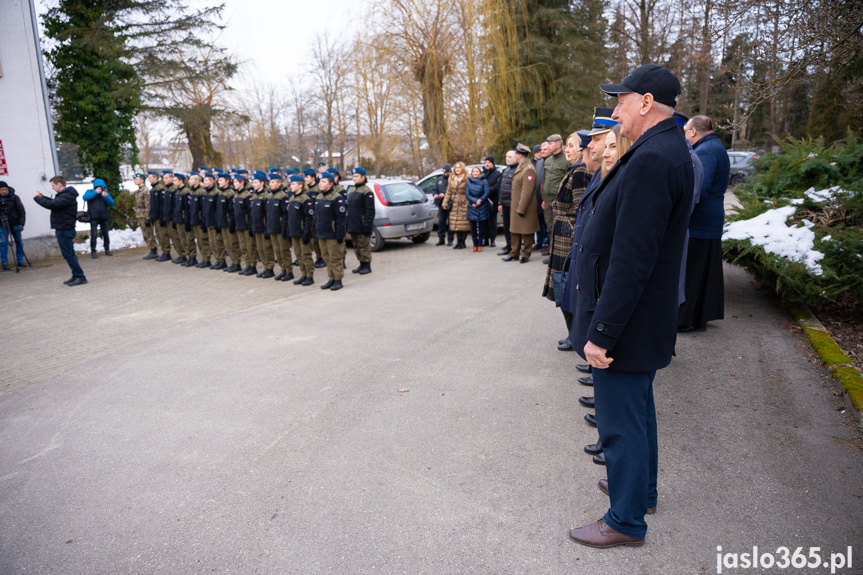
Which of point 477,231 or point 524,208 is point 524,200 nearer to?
point 524,208

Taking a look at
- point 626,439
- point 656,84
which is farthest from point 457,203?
point 626,439

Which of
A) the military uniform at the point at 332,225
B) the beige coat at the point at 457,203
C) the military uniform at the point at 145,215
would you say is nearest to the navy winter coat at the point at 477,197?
the beige coat at the point at 457,203

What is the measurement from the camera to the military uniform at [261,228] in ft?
33.2

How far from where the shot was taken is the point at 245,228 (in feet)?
34.7

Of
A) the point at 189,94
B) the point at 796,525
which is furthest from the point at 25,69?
the point at 796,525

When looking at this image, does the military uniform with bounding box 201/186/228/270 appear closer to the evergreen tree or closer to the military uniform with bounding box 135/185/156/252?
the military uniform with bounding box 135/185/156/252

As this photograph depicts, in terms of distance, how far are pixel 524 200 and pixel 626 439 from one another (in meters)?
7.87

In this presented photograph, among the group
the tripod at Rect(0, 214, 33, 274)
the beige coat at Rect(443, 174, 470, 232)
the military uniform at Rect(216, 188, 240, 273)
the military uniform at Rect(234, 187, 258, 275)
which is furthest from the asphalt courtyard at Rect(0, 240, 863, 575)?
the tripod at Rect(0, 214, 33, 274)

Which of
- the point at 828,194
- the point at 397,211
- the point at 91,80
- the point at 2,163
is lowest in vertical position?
the point at 397,211

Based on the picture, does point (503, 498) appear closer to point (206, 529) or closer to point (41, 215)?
point (206, 529)

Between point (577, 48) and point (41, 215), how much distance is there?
20160 mm

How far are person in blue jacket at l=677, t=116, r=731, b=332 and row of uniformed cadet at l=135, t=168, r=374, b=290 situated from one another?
Result: 5370mm

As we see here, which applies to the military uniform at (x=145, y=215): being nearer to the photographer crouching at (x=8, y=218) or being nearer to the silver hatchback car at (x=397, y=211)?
the photographer crouching at (x=8, y=218)

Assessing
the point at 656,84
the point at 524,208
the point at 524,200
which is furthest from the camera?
the point at 524,208
